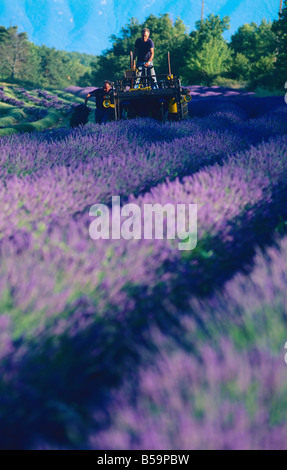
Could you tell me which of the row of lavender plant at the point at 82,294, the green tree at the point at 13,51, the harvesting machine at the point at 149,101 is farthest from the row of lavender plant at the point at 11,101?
the green tree at the point at 13,51

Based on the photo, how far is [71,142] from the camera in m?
4.31

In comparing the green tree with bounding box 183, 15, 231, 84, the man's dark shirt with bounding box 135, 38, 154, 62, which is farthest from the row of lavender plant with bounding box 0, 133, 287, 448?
the green tree with bounding box 183, 15, 231, 84

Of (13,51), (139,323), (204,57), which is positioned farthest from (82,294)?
(13,51)

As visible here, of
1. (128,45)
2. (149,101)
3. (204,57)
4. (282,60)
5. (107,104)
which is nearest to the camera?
(107,104)

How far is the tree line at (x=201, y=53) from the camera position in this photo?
85.9 feet

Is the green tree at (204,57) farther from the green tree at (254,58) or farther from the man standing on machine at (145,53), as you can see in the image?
the man standing on machine at (145,53)

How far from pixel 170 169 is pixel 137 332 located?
83.0 inches

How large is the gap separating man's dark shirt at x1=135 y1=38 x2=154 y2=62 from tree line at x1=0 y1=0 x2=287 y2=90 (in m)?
13.4

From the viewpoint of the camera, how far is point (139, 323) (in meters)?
1.70

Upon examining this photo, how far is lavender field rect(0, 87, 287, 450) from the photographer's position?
0.91 metres

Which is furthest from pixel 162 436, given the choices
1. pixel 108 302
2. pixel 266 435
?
pixel 108 302

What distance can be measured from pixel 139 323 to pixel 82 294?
34 centimetres

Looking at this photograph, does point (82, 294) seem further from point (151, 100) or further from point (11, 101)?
point (11, 101)

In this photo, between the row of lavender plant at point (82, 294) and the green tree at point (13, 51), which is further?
the green tree at point (13, 51)
